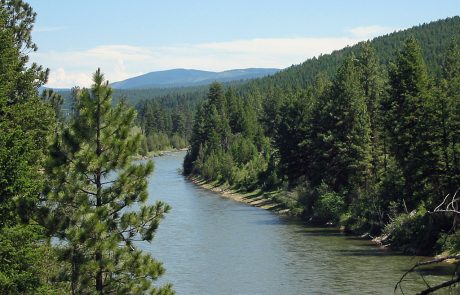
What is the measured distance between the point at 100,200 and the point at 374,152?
1876 inches

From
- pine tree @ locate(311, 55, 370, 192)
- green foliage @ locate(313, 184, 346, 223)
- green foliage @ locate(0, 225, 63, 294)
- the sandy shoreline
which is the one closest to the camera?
green foliage @ locate(0, 225, 63, 294)

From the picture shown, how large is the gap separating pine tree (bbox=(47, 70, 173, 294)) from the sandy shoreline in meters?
53.8

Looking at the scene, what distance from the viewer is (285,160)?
81375mm

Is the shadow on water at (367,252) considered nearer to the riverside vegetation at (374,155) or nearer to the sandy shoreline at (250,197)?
the riverside vegetation at (374,155)

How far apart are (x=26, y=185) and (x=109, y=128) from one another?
330cm

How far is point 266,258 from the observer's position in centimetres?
4859

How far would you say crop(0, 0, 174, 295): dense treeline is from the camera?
784 inches

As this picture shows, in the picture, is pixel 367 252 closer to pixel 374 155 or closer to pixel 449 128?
pixel 449 128

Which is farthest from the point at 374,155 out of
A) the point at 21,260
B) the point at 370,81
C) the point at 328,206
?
the point at 21,260

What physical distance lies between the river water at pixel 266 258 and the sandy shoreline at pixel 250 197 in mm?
5042

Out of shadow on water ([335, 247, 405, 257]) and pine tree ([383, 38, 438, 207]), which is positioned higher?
pine tree ([383, 38, 438, 207])

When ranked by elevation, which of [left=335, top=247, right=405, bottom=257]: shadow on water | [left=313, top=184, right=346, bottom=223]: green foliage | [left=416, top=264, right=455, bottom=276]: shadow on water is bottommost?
[left=335, top=247, right=405, bottom=257]: shadow on water

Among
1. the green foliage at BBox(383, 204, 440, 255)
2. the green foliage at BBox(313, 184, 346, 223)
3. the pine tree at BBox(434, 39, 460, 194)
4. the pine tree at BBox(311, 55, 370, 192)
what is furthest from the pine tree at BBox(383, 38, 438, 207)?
the green foliage at BBox(313, 184, 346, 223)

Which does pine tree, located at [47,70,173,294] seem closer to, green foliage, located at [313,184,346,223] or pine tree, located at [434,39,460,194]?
pine tree, located at [434,39,460,194]
